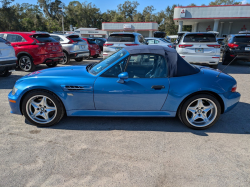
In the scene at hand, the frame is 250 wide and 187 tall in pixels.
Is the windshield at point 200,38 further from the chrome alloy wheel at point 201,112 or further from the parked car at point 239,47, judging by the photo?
the chrome alloy wheel at point 201,112

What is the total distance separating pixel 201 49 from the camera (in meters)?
8.42

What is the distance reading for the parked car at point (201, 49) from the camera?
8383mm

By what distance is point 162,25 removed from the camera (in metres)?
74.9

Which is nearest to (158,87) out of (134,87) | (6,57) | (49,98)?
(134,87)

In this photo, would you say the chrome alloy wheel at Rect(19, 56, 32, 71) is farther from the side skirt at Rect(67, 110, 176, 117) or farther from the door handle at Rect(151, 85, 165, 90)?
the door handle at Rect(151, 85, 165, 90)

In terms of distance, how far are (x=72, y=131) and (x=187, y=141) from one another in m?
1.97

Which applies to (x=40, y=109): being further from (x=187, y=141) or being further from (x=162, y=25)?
(x=162, y=25)

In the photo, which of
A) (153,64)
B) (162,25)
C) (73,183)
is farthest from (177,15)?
(162,25)

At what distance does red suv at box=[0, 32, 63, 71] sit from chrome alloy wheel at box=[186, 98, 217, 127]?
6.83m

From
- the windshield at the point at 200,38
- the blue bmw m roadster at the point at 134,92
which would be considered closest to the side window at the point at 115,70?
the blue bmw m roadster at the point at 134,92

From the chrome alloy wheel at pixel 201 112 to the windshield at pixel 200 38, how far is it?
594 centimetres

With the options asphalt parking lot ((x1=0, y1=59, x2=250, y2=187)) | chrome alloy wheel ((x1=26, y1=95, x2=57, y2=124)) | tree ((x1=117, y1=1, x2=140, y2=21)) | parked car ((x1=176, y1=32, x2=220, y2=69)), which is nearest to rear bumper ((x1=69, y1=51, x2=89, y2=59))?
parked car ((x1=176, y1=32, x2=220, y2=69))

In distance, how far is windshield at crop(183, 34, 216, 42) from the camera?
8562mm

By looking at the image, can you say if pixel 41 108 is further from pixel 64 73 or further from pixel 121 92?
pixel 121 92
